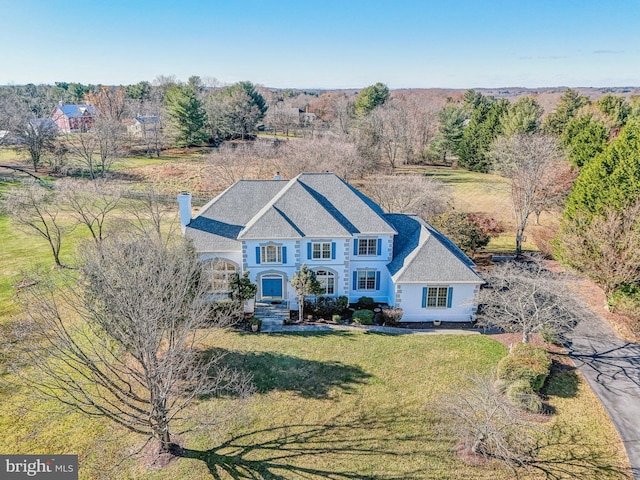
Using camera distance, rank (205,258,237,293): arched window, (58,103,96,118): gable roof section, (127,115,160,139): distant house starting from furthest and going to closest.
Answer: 1. (58,103,96,118): gable roof section
2. (127,115,160,139): distant house
3. (205,258,237,293): arched window

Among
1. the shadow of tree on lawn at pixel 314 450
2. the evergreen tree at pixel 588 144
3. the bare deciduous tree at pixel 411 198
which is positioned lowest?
the shadow of tree on lawn at pixel 314 450

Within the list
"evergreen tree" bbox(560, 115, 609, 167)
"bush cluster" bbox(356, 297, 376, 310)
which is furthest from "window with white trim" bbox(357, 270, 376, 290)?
"evergreen tree" bbox(560, 115, 609, 167)

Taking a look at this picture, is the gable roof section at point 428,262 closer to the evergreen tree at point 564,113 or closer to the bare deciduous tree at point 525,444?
the bare deciduous tree at point 525,444

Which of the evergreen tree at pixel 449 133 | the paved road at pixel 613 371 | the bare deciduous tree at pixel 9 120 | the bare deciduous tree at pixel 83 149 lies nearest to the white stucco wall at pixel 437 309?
the paved road at pixel 613 371

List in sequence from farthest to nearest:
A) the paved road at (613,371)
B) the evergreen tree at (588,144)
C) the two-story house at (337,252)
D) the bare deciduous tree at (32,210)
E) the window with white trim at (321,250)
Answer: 1. the evergreen tree at (588,144)
2. the bare deciduous tree at (32,210)
3. the window with white trim at (321,250)
4. the two-story house at (337,252)
5. the paved road at (613,371)

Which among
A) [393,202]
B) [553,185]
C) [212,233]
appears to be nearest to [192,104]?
[393,202]

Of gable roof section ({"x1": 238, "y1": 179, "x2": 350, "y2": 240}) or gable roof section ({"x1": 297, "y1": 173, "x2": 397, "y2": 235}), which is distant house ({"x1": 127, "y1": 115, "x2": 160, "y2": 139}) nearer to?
gable roof section ({"x1": 297, "y1": 173, "x2": 397, "y2": 235})
